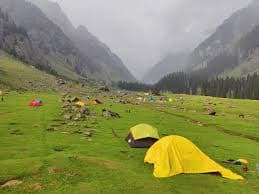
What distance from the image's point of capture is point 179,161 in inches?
1225

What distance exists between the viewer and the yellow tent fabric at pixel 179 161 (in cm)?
3034

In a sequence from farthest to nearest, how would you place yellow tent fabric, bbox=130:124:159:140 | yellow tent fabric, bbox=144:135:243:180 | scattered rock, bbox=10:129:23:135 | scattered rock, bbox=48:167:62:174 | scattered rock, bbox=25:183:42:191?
scattered rock, bbox=10:129:23:135
yellow tent fabric, bbox=130:124:159:140
yellow tent fabric, bbox=144:135:243:180
scattered rock, bbox=48:167:62:174
scattered rock, bbox=25:183:42:191

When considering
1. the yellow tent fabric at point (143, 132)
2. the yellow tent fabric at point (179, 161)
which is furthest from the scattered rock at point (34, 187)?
the yellow tent fabric at point (143, 132)

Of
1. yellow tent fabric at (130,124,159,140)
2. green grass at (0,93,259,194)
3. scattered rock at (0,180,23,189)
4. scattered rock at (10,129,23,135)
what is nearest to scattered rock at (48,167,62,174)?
green grass at (0,93,259,194)

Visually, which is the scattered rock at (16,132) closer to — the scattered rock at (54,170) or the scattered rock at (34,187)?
the scattered rock at (54,170)

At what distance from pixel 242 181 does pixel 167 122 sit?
45.0 meters

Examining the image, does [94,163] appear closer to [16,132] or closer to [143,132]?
[143,132]

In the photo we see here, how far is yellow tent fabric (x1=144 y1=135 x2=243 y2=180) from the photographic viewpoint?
30344 millimetres

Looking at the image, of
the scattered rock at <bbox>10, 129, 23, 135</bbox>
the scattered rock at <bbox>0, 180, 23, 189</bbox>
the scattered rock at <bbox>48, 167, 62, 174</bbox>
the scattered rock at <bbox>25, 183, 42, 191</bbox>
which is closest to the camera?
the scattered rock at <bbox>25, 183, 42, 191</bbox>

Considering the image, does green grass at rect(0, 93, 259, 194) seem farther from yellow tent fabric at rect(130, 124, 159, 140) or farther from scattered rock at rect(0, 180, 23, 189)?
yellow tent fabric at rect(130, 124, 159, 140)

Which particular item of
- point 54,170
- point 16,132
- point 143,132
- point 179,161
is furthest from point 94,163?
point 16,132

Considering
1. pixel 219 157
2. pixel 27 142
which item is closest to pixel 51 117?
pixel 27 142

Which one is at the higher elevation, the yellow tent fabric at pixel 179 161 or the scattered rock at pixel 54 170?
the yellow tent fabric at pixel 179 161

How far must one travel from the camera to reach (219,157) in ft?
131
